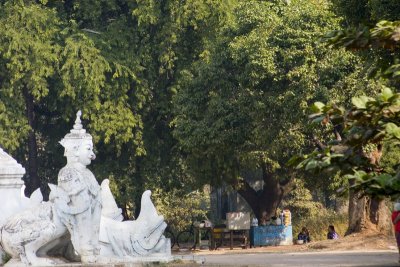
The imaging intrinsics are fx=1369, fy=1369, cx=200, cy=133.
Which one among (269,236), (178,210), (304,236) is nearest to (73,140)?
(304,236)

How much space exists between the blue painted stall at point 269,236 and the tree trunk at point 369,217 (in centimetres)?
523

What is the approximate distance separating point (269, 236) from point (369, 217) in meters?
5.83

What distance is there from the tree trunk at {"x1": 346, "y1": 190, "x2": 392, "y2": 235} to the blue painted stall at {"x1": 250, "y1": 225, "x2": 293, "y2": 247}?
5.23m

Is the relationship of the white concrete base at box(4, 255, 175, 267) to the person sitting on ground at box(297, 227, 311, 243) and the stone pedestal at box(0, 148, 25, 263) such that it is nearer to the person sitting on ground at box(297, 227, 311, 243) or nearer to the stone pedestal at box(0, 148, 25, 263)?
the stone pedestal at box(0, 148, 25, 263)

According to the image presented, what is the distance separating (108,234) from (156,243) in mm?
854

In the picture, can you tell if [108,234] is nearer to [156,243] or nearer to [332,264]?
[156,243]

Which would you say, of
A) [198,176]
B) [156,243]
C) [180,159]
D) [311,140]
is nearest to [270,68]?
[311,140]

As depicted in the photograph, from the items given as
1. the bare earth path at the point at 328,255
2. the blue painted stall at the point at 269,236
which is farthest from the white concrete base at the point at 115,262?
the blue painted stall at the point at 269,236

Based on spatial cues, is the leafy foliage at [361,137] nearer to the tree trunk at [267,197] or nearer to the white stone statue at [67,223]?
the white stone statue at [67,223]

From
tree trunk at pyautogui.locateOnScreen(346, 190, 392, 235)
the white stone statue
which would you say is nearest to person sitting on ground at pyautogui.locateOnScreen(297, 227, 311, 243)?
tree trunk at pyautogui.locateOnScreen(346, 190, 392, 235)

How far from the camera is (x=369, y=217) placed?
37.9 m

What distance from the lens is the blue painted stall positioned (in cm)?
4291

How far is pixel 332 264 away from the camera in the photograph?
85.7 ft

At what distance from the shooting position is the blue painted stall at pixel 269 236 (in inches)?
1689
